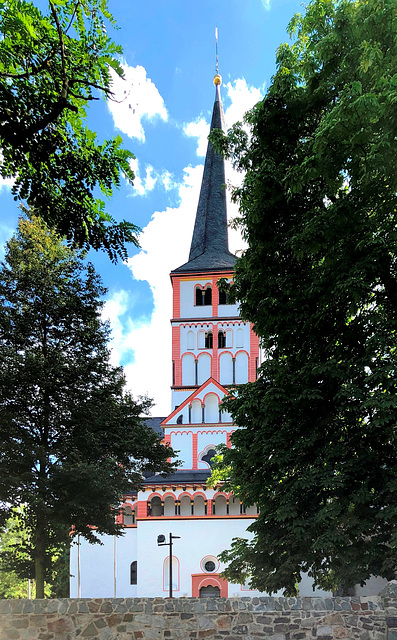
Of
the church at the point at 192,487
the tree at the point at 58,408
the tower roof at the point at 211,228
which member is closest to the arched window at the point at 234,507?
the church at the point at 192,487

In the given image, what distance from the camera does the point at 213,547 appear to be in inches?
1254

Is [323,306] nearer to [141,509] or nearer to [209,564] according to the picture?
[141,509]

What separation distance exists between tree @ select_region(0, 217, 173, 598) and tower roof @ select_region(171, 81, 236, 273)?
80.8 ft

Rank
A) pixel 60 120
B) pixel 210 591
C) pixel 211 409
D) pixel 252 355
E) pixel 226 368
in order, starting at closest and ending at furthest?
pixel 60 120 → pixel 210 591 → pixel 211 409 → pixel 252 355 → pixel 226 368

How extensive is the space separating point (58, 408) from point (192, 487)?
1680cm

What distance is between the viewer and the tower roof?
43.8 metres

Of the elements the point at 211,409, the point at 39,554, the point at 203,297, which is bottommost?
the point at 39,554

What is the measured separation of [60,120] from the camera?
20.3ft

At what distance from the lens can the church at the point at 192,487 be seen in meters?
31.7

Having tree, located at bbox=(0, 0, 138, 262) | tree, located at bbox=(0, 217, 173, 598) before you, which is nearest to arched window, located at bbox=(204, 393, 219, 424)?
tree, located at bbox=(0, 217, 173, 598)

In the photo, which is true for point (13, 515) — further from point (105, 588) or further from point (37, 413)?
point (105, 588)

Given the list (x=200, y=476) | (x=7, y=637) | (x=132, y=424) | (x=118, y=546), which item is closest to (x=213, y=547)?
(x=200, y=476)

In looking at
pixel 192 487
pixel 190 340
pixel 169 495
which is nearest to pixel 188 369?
pixel 190 340

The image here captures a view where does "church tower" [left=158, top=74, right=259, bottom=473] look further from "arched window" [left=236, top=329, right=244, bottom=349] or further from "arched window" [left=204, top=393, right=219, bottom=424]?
"arched window" [left=204, top=393, right=219, bottom=424]
